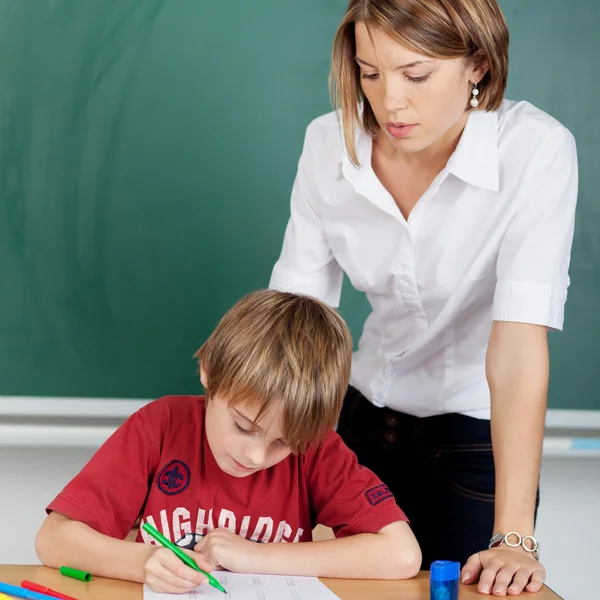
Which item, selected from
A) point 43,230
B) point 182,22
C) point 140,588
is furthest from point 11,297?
point 140,588

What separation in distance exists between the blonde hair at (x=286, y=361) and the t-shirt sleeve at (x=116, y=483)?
0.13 m

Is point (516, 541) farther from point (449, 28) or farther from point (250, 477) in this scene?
point (449, 28)

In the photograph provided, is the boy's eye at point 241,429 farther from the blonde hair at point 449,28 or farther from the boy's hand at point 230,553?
the blonde hair at point 449,28

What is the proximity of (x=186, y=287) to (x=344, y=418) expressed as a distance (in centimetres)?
51

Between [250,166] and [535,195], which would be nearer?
[535,195]

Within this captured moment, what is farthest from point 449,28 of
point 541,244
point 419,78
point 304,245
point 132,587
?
point 132,587

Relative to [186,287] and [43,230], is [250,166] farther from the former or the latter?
[43,230]

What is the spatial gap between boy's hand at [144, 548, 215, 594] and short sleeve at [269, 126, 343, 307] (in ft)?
2.14

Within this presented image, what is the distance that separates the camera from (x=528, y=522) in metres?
1.17

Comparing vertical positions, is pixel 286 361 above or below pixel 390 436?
above

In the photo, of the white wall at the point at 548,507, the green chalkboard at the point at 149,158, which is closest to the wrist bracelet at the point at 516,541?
the green chalkboard at the point at 149,158

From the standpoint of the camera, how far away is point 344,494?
1.26 meters

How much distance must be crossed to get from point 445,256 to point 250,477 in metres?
0.50

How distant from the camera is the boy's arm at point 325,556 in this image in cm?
111
